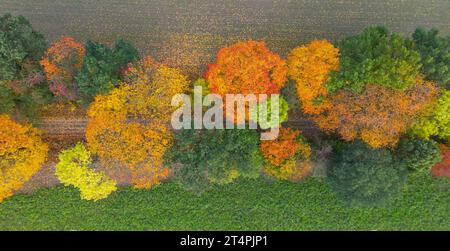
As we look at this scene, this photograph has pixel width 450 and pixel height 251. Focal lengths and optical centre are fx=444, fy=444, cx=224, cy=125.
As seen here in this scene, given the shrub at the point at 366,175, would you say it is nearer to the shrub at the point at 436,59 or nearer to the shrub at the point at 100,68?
the shrub at the point at 436,59

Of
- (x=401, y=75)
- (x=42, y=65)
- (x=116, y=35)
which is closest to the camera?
(x=401, y=75)

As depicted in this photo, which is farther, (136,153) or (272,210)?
(272,210)

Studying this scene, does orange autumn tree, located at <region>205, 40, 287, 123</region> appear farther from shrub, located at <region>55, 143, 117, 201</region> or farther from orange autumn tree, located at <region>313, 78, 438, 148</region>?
shrub, located at <region>55, 143, 117, 201</region>

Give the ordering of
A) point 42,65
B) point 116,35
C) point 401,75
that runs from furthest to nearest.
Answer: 1. point 116,35
2. point 42,65
3. point 401,75

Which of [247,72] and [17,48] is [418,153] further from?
[17,48]

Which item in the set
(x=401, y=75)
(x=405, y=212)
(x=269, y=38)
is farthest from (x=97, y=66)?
(x=405, y=212)

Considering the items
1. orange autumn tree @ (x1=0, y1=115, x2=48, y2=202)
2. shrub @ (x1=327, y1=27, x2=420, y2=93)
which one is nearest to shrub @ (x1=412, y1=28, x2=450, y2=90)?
shrub @ (x1=327, y1=27, x2=420, y2=93)

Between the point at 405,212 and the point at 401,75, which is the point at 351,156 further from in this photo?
the point at 405,212

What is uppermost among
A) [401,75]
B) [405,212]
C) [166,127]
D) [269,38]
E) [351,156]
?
[269,38]
